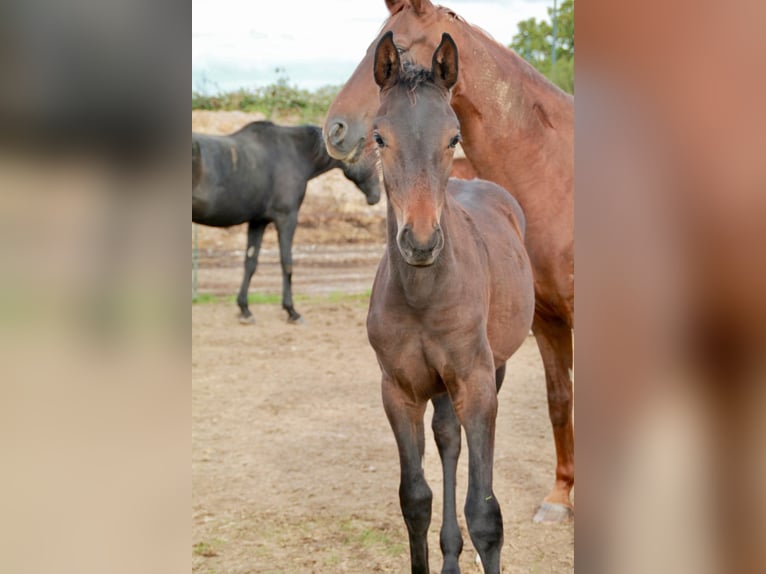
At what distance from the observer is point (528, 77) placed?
12.3ft

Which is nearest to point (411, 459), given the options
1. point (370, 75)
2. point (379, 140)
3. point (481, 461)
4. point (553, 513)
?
point (481, 461)

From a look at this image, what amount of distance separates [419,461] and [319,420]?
3102 millimetres

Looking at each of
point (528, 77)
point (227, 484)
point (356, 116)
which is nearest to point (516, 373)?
point (227, 484)

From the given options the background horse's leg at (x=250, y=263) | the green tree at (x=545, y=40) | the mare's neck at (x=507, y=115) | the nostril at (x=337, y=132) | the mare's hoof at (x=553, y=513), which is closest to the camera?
the nostril at (x=337, y=132)

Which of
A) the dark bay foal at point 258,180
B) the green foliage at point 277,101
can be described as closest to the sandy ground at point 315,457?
the dark bay foal at point 258,180

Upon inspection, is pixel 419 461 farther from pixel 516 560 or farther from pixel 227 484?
pixel 227 484

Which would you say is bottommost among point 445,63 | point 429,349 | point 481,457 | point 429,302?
point 481,457

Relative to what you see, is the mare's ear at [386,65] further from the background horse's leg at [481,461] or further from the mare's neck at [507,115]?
the background horse's leg at [481,461]

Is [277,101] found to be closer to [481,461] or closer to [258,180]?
[258,180]

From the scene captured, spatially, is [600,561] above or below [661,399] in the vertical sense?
below

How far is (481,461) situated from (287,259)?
8046mm

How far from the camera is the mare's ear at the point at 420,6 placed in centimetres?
340

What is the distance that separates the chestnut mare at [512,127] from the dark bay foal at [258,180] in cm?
612

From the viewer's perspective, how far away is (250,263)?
34.8 feet
